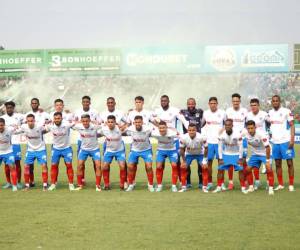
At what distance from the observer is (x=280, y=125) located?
11945 millimetres

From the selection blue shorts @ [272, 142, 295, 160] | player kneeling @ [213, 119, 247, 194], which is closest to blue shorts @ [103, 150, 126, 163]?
player kneeling @ [213, 119, 247, 194]

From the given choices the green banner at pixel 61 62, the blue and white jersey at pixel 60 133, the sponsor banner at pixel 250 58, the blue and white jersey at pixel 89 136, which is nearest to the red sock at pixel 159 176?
the blue and white jersey at pixel 89 136

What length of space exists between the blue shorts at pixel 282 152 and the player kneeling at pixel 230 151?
0.79 meters

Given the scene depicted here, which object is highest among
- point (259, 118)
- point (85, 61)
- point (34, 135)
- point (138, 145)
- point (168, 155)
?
point (85, 61)

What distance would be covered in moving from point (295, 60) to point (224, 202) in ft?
78.3

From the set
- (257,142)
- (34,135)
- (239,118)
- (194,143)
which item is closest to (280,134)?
(257,142)

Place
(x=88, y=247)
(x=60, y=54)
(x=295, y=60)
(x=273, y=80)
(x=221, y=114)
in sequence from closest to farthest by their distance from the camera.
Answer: (x=88, y=247)
(x=221, y=114)
(x=295, y=60)
(x=60, y=54)
(x=273, y=80)

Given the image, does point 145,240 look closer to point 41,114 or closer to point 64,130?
point 64,130

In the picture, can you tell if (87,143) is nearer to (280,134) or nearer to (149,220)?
(280,134)

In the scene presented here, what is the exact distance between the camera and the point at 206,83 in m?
37.2

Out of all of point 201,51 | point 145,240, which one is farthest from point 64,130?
point 201,51

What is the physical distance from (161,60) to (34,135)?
2186cm

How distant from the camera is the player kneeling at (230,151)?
1151 centimetres

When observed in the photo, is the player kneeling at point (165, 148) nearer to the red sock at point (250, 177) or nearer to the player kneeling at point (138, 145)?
the player kneeling at point (138, 145)
